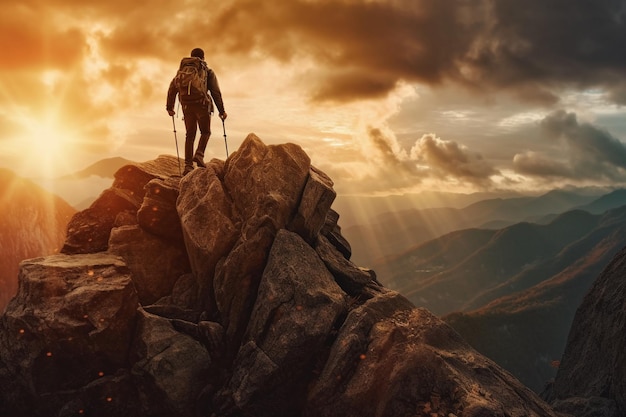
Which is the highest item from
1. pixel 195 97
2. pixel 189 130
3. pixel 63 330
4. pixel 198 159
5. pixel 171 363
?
pixel 195 97

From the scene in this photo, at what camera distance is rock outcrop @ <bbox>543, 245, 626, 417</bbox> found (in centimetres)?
2361

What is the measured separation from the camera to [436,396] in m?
14.4

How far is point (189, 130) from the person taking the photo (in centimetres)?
2428

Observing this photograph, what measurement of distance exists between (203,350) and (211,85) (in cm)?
1499

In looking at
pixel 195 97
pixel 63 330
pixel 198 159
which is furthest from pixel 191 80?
pixel 63 330

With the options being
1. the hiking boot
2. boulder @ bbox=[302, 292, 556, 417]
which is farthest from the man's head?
boulder @ bbox=[302, 292, 556, 417]

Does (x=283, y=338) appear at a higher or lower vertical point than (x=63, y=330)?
lower

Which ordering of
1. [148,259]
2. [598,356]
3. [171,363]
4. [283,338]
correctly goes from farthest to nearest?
1. [598,356]
2. [148,259]
3. [283,338]
4. [171,363]

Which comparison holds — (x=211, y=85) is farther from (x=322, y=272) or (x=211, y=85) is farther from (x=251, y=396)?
(x=251, y=396)

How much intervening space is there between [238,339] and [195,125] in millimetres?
13279

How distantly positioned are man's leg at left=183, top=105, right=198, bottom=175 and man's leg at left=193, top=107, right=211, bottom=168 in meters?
0.42

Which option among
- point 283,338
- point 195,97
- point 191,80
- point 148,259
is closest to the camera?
point 283,338

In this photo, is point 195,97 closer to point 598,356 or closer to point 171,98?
point 171,98

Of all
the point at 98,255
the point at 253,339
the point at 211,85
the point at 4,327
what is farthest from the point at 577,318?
the point at 4,327
